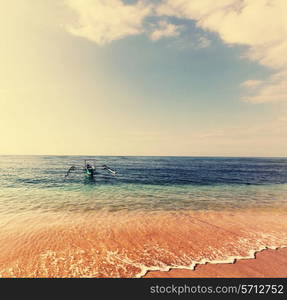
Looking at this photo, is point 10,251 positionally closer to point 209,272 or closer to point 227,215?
point 209,272

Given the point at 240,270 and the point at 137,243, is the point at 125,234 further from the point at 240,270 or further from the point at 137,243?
the point at 240,270

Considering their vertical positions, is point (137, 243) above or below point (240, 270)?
below

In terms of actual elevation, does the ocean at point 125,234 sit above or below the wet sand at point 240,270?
below

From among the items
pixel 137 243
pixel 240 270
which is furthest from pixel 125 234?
pixel 240 270

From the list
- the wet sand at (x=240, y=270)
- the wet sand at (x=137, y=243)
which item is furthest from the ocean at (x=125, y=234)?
the wet sand at (x=240, y=270)

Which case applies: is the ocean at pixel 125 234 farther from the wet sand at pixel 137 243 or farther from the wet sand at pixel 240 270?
the wet sand at pixel 240 270

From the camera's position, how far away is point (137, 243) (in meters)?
10.7

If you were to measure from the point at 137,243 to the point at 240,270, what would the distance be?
18.0ft

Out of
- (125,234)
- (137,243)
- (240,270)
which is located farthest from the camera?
(125,234)

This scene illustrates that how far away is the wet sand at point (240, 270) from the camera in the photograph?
7.67 meters

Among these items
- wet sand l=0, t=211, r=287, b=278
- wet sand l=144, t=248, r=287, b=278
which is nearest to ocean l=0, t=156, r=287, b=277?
wet sand l=0, t=211, r=287, b=278

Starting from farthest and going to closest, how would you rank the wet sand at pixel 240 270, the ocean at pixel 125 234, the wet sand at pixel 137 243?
the ocean at pixel 125 234 < the wet sand at pixel 137 243 < the wet sand at pixel 240 270

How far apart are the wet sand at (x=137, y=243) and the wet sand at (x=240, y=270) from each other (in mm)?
43
